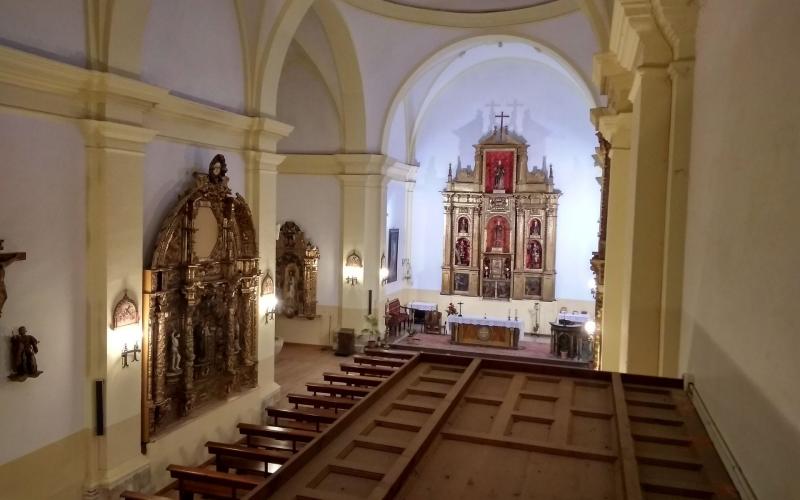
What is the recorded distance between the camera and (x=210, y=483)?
635cm

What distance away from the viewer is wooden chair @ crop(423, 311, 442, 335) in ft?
59.7

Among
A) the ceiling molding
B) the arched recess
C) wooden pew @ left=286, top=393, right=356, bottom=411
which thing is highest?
the ceiling molding

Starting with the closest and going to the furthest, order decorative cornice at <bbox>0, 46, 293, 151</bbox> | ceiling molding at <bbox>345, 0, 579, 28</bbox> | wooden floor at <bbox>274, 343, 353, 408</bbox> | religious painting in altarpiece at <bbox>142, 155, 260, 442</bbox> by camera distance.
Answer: decorative cornice at <bbox>0, 46, 293, 151</bbox> < religious painting in altarpiece at <bbox>142, 155, 260, 442</bbox> < wooden floor at <bbox>274, 343, 353, 408</bbox> < ceiling molding at <bbox>345, 0, 579, 28</bbox>

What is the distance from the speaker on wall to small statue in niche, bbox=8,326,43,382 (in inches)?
32.1

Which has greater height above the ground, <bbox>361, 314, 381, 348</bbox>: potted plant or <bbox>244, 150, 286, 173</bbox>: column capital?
<bbox>244, 150, 286, 173</bbox>: column capital

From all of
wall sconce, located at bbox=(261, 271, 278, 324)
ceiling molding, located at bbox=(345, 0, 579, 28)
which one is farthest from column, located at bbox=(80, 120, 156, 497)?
ceiling molding, located at bbox=(345, 0, 579, 28)

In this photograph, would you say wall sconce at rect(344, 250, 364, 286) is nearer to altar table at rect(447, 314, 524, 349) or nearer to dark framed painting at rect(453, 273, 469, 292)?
altar table at rect(447, 314, 524, 349)

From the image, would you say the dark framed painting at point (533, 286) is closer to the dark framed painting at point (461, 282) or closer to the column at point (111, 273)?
the dark framed painting at point (461, 282)

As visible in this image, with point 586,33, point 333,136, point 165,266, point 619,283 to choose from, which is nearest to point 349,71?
point 333,136

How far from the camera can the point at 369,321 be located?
14.8 meters

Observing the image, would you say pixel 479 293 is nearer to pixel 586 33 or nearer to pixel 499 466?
pixel 586 33

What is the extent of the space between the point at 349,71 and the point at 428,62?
2009mm

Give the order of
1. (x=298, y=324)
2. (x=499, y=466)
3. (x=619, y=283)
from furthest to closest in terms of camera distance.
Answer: (x=298, y=324) → (x=619, y=283) → (x=499, y=466)

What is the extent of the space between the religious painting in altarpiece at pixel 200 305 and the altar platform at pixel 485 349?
256 inches
